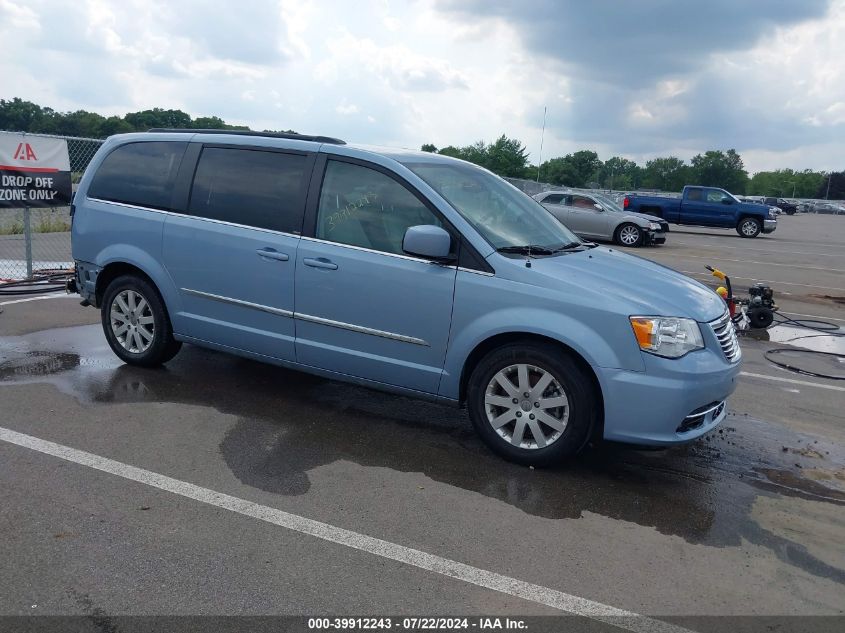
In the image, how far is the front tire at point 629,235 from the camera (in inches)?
840

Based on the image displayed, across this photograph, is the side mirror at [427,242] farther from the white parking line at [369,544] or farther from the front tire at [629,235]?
the front tire at [629,235]

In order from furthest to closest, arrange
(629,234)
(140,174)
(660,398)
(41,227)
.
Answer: (629,234), (41,227), (140,174), (660,398)

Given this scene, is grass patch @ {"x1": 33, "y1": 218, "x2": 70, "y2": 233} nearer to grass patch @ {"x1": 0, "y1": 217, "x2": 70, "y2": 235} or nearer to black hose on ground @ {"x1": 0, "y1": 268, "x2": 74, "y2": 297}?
grass patch @ {"x1": 0, "y1": 217, "x2": 70, "y2": 235}

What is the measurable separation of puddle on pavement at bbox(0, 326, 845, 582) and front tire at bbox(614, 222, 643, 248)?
1637cm

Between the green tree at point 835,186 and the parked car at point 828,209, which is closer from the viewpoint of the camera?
the parked car at point 828,209

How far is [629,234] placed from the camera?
21.5 metres

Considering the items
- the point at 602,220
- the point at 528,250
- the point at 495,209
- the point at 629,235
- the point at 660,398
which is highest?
the point at 495,209

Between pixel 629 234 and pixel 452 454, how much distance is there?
59.1 ft

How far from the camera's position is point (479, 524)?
3.83 metres

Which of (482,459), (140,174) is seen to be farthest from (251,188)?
(482,459)

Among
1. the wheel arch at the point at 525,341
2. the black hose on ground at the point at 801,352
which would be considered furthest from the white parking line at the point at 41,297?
the black hose on ground at the point at 801,352

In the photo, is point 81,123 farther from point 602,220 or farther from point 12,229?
point 602,220

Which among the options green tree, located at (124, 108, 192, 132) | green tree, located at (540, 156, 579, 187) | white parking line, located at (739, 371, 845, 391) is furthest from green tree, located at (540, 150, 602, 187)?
white parking line, located at (739, 371, 845, 391)

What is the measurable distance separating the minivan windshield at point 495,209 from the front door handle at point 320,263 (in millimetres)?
846
